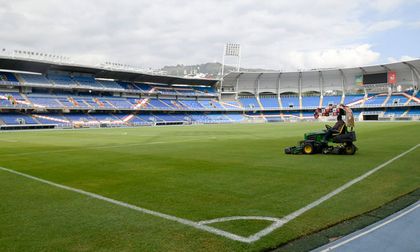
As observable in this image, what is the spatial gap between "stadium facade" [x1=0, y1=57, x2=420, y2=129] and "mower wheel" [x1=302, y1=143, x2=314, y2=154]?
184 ft

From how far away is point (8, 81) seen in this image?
63688mm

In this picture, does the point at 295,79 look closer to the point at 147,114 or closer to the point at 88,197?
the point at 147,114

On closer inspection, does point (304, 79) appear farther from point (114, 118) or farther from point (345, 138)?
point (345, 138)

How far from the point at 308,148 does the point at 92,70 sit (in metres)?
70.2

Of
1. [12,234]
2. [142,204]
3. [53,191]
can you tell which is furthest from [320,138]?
[12,234]

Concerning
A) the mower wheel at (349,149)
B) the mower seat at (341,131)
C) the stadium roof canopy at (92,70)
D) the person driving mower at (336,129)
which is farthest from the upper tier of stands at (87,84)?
the mower wheel at (349,149)

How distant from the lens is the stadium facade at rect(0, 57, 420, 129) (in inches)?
2571

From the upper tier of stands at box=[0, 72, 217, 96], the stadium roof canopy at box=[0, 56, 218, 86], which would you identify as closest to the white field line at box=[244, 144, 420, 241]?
the stadium roof canopy at box=[0, 56, 218, 86]

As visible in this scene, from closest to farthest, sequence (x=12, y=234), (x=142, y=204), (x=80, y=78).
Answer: (x=12, y=234) < (x=142, y=204) < (x=80, y=78)

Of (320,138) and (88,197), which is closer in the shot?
(88,197)

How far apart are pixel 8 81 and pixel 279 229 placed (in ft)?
237

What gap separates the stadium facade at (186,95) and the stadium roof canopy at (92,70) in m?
0.17

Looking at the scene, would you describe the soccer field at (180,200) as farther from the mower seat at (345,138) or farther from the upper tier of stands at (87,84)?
the upper tier of stands at (87,84)

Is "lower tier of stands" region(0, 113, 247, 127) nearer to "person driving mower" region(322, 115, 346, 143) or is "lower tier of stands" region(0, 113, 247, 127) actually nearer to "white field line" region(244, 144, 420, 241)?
"person driving mower" region(322, 115, 346, 143)
